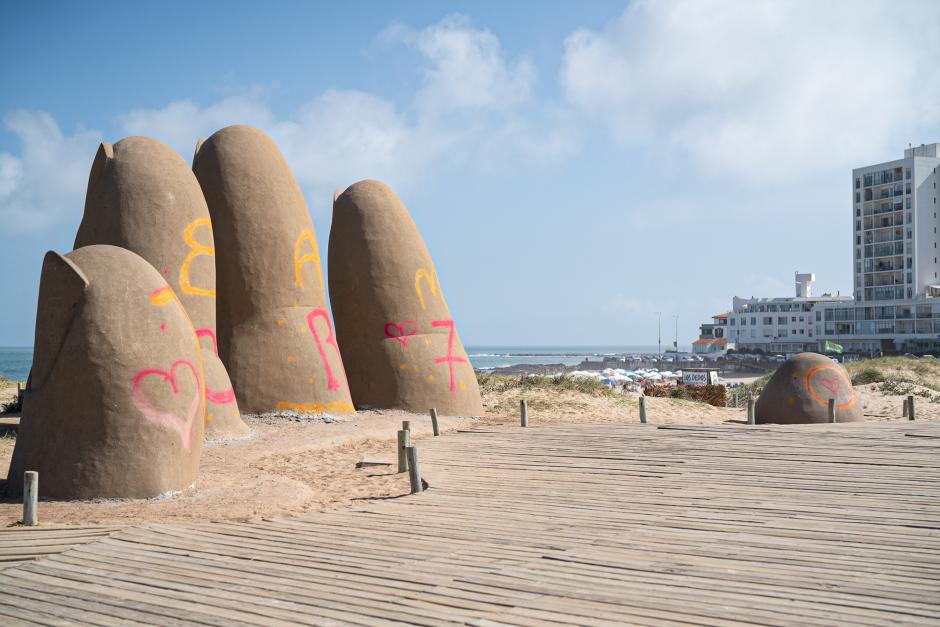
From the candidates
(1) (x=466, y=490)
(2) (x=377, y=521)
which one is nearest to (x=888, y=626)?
(2) (x=377, y=521)

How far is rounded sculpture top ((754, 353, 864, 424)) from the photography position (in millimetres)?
17828

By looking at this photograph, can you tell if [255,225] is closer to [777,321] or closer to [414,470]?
[414,470]

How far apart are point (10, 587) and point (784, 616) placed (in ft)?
17.4

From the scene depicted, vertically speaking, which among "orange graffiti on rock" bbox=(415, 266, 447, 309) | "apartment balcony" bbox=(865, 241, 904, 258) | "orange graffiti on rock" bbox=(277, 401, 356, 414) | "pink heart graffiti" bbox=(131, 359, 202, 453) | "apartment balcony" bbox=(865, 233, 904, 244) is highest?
"apartment balcony" bbox=(865, 233, 904, 244)

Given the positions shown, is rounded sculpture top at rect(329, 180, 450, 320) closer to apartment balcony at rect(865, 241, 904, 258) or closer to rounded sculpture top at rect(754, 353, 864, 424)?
rounded sculpture top at rect(754, 353, 864, 424)

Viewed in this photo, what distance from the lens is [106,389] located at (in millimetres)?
8891

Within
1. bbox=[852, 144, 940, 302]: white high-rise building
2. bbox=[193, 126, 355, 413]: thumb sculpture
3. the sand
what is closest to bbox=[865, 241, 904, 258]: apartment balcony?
bbox=[852, 144, 940, 302]: white high-rise building

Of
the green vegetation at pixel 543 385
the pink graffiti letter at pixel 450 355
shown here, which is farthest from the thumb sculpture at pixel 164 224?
the green vegetation at pixel 543 385

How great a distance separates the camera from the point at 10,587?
597 centimetres

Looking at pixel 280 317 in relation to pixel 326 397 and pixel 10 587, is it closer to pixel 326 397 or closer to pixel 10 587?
pixel 326 397

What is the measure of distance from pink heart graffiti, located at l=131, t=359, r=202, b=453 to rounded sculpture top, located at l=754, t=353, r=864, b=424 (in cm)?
1322

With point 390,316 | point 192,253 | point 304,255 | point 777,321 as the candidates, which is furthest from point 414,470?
point 777,321

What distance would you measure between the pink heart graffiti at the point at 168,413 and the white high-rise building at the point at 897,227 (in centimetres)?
6341

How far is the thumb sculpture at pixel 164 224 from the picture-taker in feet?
43.8
